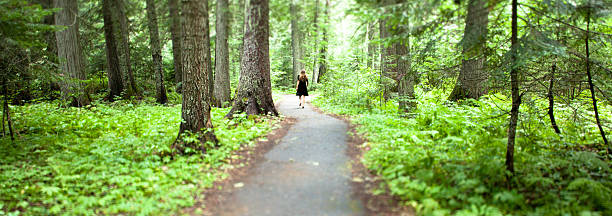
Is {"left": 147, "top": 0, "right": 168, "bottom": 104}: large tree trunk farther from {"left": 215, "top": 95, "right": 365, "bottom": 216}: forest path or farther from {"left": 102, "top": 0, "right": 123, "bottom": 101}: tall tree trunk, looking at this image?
{"left": 215, "top": 95, "right": 365, "bottom": 216}: forest path

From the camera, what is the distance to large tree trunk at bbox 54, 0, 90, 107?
11.3m

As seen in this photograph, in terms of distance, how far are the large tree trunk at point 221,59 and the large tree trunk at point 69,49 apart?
5.12 metres

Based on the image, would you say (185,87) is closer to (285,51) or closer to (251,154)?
(251,154)

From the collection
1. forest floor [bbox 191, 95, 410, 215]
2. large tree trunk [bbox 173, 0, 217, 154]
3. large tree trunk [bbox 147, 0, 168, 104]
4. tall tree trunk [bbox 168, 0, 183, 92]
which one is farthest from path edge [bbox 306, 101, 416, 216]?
large tree trunk [bbox 147, 0, 168, 104]

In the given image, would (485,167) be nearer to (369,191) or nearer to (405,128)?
(369,191)

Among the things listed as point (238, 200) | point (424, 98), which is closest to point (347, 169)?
point (238, 200)

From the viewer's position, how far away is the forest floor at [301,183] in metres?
4.30

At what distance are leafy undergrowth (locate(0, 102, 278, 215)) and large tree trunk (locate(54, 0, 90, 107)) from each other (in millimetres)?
2807

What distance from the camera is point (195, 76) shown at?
21.2 ft

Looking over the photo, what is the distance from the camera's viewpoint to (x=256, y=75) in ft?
31.4

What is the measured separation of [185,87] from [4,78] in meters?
4.48

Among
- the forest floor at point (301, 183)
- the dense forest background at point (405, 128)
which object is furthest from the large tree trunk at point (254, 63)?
the forest floor at point (301, 183)

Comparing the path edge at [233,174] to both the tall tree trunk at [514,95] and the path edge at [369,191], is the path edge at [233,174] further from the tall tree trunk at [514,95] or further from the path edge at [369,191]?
the tall tree trunk at [514,95]

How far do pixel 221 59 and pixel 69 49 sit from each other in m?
5.81
